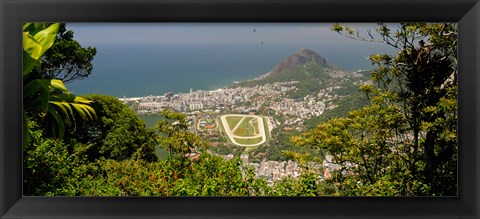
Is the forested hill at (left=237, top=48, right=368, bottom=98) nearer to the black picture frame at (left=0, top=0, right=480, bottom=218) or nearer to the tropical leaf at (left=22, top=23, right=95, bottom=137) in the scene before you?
the tropical leaf at (left=22, top=23, right=95, bottom=137)

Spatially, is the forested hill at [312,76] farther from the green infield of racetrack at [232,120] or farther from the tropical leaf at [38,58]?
the tropical leaf at [38,58]

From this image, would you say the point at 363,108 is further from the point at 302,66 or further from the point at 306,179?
the point at 306,179

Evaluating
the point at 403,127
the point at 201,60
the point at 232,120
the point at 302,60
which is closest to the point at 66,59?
the point at 201,60

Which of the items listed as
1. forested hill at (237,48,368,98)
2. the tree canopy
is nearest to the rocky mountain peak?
forested hill at (237,48,368,98)
